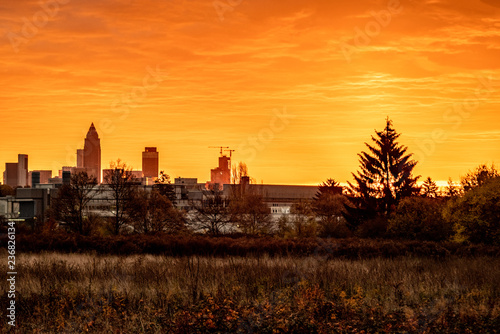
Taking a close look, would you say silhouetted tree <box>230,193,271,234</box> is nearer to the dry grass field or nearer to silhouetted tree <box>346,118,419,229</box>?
silhouetted tree <box>346,118,419,229</box>

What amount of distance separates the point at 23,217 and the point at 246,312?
6938 cm

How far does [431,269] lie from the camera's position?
19.8m

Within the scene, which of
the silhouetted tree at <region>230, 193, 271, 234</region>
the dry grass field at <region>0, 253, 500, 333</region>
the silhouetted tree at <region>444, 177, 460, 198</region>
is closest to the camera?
the dry grass field at <region>0, 253, 500, 333</region>

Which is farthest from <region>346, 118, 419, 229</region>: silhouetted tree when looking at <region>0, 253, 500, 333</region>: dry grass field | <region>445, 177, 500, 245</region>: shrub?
<region>0, 253, 500, 333</region>: dry grass field

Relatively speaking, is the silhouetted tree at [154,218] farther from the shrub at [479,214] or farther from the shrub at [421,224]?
the shrub at [479,214]

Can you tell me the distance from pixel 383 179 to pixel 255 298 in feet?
166

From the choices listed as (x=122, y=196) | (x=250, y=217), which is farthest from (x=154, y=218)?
(x=250, y=217)

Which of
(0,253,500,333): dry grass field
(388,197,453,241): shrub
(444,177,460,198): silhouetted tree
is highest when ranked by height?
(444,177,460,198): silhouetted tree

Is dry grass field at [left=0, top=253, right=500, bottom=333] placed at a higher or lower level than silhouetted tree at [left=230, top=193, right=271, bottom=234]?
lower

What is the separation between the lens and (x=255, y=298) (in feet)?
47.7

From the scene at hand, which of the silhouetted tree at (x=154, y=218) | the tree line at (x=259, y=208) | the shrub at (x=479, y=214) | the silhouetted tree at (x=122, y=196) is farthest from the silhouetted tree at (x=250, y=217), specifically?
the shrub at (x=479, y=214)

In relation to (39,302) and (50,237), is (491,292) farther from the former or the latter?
(50,237)

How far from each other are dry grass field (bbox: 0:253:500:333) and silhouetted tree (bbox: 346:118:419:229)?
4277 centimetres

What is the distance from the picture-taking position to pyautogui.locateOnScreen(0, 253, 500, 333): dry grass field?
11.6 m
